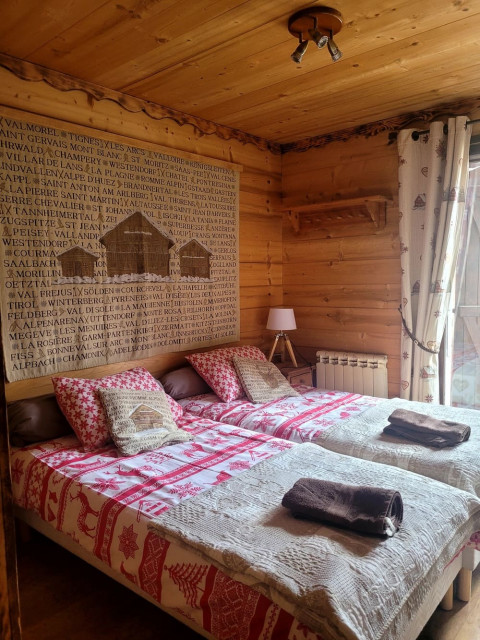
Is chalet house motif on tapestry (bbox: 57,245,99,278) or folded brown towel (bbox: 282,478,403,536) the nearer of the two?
folded brown towel (bbox: 282,478,403,536)

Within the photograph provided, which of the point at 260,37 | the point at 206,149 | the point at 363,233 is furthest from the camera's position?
the point at 363,233

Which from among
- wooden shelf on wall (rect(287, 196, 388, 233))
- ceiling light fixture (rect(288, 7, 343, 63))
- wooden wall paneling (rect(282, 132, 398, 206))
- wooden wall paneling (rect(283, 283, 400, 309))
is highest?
ceiling light fixture (rect(288, 7, 343, 63))

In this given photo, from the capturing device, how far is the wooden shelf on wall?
3471 mm

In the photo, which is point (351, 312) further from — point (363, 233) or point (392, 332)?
point (363, 233)

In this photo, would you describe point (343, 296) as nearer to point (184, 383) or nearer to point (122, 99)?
point (184, 383)

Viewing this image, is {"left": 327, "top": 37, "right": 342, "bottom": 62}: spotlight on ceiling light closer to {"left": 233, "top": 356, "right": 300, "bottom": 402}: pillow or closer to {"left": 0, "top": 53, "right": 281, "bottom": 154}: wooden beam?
{"left": 0, "top": 53, "right": 281, "bottom": 154}: wooden beam

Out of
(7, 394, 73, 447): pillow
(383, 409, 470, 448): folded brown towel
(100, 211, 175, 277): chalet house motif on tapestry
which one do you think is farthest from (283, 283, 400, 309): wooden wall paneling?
(7, 394, 73, 447): pillow

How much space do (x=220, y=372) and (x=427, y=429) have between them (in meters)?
1.36

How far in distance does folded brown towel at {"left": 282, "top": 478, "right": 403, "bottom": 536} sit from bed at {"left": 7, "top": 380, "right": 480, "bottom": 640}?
41mm

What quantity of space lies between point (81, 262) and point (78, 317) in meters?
0.32

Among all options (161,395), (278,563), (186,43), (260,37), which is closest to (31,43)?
(186,43)

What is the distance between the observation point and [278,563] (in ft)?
4.40

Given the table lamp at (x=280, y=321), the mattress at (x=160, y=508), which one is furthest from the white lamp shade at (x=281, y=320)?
the mattress at (x=160, y=508)

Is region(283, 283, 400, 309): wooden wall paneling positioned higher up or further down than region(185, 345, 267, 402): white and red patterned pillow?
higher up
